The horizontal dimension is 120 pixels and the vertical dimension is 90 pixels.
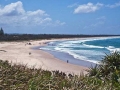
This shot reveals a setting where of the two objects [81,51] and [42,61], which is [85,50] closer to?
[81,51]

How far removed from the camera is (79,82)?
5.09 metres

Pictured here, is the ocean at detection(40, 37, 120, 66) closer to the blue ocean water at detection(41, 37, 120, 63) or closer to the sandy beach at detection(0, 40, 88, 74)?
the blue ocean water at detection(41, 37, 120, 63)

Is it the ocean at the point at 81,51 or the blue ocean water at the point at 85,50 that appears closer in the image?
the ocean at the point at 81,51

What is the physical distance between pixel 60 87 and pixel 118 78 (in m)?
3.14

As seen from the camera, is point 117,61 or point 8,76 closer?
point 8,76

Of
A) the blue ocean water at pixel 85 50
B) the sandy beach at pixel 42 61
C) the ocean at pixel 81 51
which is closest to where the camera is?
the sandy beach at pixel 42 61

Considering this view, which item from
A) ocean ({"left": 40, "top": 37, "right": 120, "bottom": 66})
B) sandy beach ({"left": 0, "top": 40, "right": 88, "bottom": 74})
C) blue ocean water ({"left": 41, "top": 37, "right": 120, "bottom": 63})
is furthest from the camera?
blue ocean water ({"left": 41, "top": 37, "right": 120, "bottom": 63})

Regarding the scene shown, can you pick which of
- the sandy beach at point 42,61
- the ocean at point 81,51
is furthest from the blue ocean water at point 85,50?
the sandy beach at point 42,61

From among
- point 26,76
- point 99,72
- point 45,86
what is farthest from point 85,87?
point 99,72

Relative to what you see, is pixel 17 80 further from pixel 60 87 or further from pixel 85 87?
pixel 85 87

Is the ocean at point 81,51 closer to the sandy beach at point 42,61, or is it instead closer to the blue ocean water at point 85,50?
the blue ocean water at point 85,50

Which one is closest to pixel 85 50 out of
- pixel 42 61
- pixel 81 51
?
pixel 81 51

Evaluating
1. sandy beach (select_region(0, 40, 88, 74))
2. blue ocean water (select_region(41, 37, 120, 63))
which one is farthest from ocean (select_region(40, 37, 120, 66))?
sandy beach (select_region(0, 40, 88, 74))

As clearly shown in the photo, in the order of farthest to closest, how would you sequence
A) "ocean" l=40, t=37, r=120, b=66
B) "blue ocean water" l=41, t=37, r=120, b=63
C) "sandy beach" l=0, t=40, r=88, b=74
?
"blue ocean water" l=41, t=37, r=120, b=63 → "ocean" l=40, t=37, r=120, b=66 → "sandy beach" l=0, t=40, r=88, b=74
